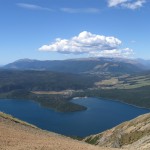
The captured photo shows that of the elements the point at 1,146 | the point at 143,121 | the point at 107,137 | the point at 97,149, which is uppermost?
the point at 1,146

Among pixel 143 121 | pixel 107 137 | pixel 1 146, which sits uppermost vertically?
pixel 1 146

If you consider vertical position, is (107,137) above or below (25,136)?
below

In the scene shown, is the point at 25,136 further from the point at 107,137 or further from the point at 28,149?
the point at 107,137

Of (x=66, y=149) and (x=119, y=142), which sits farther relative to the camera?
(x=119, y=142)

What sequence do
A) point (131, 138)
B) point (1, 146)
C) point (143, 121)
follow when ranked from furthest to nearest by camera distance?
point (143, 121) → point (131, 138) → point (1, 146)

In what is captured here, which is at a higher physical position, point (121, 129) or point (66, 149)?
point (66, 149)

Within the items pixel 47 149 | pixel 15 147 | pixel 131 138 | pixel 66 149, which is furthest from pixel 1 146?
pixel 131 138

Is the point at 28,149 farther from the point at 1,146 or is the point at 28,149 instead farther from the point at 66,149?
the point at 66,149

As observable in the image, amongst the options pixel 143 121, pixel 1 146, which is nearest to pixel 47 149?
pixel 1 146

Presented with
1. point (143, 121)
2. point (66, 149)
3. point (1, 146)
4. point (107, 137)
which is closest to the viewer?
point (1, 146)
